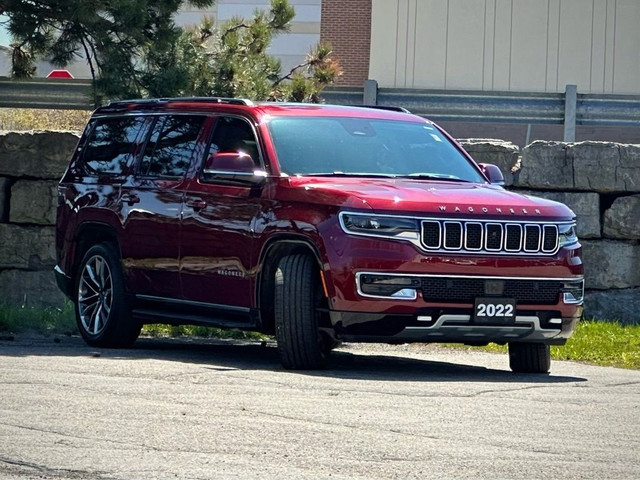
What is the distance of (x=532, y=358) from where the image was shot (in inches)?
397

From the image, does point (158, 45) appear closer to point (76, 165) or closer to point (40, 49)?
point (40, 49)

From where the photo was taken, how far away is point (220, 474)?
5.66 metres

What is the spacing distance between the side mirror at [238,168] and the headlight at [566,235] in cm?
203

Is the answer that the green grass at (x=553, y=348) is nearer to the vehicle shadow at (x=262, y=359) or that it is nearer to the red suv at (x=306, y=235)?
the vehicle shadow at (x=262, y=359)

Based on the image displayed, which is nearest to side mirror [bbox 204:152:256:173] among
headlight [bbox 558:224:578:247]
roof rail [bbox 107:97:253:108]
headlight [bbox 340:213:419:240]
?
roof rail [bbox 107:97:253:108]

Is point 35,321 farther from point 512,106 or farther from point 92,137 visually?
point 512,106

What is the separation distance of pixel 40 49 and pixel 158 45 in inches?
48.5

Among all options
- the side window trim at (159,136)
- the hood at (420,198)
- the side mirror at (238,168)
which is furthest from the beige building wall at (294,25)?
the hood at (420,198)

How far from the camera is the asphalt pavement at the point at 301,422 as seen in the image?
588cm

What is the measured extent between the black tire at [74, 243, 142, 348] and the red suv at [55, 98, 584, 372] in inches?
0.5

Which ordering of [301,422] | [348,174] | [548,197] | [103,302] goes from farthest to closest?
[548,197]
[103,302]
[348,174]
[301,422]

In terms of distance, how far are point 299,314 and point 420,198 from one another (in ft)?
3.51

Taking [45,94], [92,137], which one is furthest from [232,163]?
[45,94]

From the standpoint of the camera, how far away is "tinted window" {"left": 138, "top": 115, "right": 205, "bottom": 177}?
10.8 m
